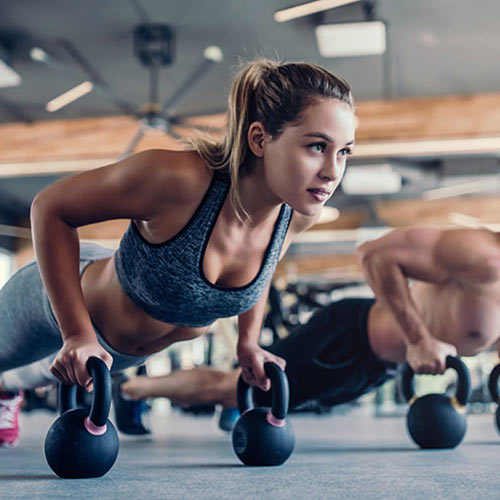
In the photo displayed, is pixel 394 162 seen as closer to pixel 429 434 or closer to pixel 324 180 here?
pixel 429 434

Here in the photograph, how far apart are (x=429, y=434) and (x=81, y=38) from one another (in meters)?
3.69

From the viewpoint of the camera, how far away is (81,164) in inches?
229

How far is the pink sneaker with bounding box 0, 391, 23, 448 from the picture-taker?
2340 millimetres

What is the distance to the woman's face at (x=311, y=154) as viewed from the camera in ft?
4.61

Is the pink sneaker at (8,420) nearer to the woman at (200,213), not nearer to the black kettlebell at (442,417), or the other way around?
the woman at (200,213)

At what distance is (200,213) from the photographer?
58.7 inches

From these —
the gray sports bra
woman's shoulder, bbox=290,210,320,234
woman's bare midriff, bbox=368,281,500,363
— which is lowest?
woman's bare midriff, bbox=368,281,500,363

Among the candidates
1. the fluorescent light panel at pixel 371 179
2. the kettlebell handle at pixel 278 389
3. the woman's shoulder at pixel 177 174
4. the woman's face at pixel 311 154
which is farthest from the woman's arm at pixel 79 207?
the fluorescent light panel at pixel 371 179

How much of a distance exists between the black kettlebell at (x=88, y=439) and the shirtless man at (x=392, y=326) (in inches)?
42.5

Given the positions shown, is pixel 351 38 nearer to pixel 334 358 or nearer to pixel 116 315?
pixel 334 358

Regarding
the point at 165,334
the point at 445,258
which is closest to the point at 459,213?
the point at 445,258

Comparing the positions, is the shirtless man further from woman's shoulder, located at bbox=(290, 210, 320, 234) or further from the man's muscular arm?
woman's shoulder, located at bbox=(290, 210, 320, 234)

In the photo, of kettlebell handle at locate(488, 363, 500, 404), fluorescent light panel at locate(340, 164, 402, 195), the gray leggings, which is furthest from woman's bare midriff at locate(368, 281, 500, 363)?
fluorescent light panel at locate(340, 164, 402, 195)

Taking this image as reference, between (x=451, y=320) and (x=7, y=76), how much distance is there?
3.80 m
